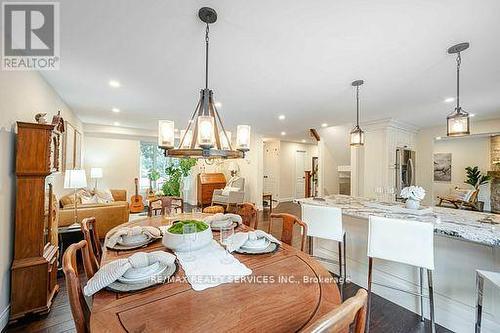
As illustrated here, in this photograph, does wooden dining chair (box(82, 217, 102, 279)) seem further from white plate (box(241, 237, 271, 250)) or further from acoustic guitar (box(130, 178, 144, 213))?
acoustic guitar (box(130, 178, 144, 213))

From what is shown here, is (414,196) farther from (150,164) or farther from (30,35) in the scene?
(150,164)

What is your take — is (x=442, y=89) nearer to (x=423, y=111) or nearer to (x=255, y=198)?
(x=423, y=111)

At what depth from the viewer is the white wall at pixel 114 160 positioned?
6180mm

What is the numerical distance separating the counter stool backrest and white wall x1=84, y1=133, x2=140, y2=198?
680cm

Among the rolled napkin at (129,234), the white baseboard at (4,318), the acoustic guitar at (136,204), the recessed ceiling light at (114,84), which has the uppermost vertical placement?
the recessed ceiling light at (114,84)

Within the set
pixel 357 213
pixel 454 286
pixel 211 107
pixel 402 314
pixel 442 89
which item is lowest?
pixel 402 314

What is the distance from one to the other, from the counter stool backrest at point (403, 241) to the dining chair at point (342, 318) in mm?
1213

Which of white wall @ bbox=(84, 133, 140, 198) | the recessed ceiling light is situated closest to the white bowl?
the recessed ceiling light

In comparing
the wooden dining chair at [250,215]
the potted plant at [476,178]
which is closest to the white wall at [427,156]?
the potted plant at [476,178]

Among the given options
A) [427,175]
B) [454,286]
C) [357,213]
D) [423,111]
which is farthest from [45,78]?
[427,175]

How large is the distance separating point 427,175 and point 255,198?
471 centimetres

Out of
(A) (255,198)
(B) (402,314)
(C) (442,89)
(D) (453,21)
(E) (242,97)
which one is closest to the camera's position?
(D) (453,21)

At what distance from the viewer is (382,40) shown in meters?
1.87

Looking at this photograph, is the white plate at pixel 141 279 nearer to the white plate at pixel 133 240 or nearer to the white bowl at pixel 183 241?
the white bowl at pixel 183 241
